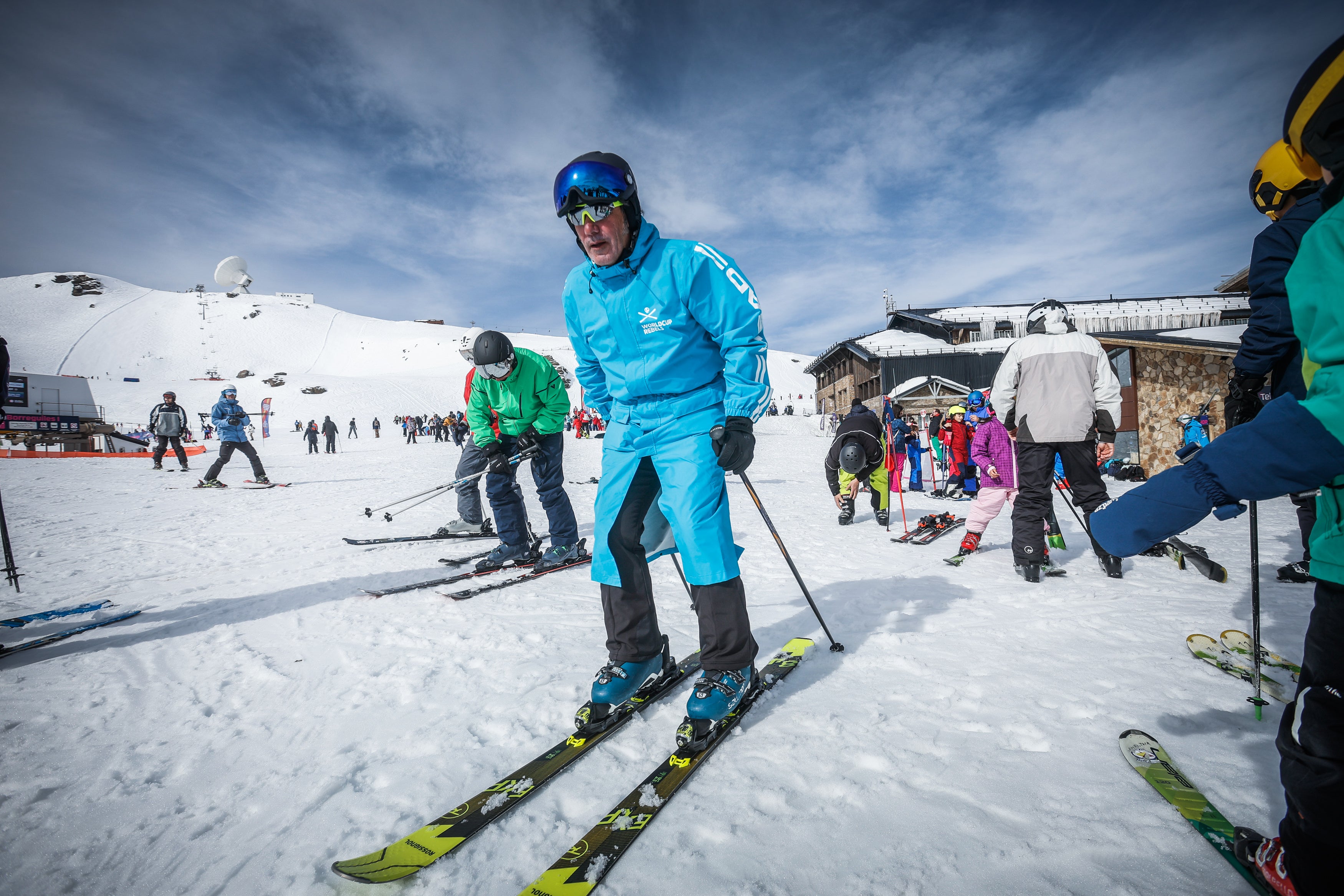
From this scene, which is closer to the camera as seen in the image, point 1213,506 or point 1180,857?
point 1213,506

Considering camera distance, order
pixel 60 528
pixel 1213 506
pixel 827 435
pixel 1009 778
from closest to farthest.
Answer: pixel 1213 506, pixel 1009 778, pixel 60 528, pixel 827 435

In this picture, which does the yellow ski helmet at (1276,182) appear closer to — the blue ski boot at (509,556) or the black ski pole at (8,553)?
the blue ski boot at (509,556)

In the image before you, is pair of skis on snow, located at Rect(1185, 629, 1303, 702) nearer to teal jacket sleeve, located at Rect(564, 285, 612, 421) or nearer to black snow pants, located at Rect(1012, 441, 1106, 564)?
black snow pants, located at Rect(1012, 441, 1106, 564)

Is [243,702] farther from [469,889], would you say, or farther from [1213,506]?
[1213,506]

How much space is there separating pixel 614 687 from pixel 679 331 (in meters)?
1.47

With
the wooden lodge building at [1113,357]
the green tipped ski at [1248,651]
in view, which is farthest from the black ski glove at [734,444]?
the wooden lodge building at [1113,357]

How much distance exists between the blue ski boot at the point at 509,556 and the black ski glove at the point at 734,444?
3.33m

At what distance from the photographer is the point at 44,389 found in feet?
72.7

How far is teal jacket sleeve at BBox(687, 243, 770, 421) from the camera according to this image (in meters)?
2.16

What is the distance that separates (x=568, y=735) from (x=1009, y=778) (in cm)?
155

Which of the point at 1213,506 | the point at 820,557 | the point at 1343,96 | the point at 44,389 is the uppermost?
the point at 44,389

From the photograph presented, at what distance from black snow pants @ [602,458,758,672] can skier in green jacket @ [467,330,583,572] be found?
8.69 ft

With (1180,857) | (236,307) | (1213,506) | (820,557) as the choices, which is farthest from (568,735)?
(236,307)

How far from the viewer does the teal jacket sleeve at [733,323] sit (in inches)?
85.0
